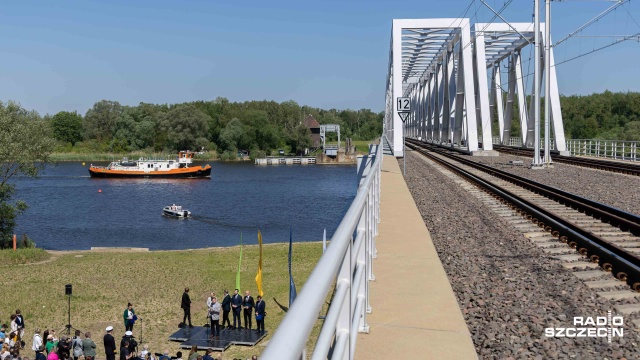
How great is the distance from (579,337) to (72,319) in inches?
850

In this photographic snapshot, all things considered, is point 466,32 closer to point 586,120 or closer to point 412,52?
point 412,52

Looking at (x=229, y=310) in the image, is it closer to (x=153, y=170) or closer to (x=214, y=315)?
(x=214, y=315)

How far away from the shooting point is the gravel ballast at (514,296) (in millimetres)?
5066

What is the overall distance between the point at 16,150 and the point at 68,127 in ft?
501

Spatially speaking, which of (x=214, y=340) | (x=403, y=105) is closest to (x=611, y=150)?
(x=403, y=105)

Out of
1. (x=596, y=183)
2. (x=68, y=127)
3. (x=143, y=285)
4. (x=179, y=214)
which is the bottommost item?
(x=143, y=285)

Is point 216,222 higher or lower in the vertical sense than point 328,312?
lower

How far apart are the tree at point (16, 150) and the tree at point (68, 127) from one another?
470 ft

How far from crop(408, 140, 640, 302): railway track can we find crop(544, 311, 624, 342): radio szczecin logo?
0.40 metres

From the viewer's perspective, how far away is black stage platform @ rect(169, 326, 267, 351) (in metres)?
19.5

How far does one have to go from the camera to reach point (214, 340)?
1966cm

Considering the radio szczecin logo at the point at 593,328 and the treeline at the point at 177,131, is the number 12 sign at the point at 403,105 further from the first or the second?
the treeline at the point at 177,131

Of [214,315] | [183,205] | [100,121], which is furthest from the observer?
[100,121]

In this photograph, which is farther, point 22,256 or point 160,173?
point 160,173
